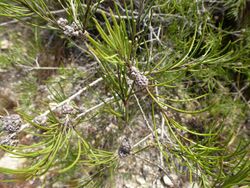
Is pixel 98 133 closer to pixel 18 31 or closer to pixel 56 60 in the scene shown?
pixel 56 60

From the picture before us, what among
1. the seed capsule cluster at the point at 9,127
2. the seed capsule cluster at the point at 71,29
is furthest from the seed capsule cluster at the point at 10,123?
the seed capsule cluster at the point at 71,29

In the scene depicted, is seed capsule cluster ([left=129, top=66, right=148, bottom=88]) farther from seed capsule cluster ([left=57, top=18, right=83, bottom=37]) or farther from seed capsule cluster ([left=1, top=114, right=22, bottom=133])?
seed capsule cluster ([left=1, top=114, right=22, bottom=133])

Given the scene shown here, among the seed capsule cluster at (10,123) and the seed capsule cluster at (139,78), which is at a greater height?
the seed capsule cluster at (139,78)

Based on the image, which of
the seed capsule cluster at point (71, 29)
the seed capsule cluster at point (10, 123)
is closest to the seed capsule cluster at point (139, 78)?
the seed capsule cluster at point (71, 29)

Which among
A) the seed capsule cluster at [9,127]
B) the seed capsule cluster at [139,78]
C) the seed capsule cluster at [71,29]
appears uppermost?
the seed capsule cluster at [71,29]

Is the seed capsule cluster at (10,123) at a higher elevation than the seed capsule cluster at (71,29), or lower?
lower

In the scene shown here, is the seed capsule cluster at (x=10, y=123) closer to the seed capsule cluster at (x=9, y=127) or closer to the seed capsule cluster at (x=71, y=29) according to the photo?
the seed capsule cluster at (x=9, y=127)

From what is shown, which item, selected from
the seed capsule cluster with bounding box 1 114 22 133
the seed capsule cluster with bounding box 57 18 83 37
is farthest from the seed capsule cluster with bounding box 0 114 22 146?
the seed capsule cluster with bounding box 57 18 83 37

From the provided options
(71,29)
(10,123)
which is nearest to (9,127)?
(10,123)

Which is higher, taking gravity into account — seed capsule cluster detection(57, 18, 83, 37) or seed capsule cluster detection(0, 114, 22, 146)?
seed capsule cluster detection(57, 18, 83, 37)

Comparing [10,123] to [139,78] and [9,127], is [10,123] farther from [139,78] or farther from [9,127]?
[139,78]

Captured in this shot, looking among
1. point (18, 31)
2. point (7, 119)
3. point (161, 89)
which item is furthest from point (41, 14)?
point (18, 31)

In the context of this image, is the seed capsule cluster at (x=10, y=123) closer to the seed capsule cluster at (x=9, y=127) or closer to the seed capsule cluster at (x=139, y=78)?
the seed capsule cluster at (x=9, y=127)
